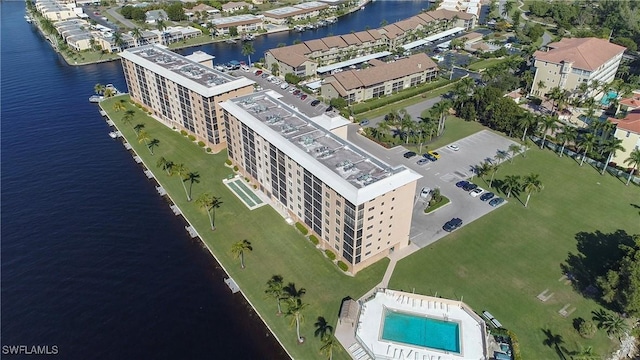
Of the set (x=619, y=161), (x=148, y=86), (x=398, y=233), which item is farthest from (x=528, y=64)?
(x=148, y=86)

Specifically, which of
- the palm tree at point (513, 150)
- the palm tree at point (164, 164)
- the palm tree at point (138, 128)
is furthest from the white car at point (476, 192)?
→ the palm tree at point (138, 128)

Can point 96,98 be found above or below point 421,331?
above

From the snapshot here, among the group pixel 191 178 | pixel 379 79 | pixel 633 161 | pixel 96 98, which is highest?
pixel 379 79

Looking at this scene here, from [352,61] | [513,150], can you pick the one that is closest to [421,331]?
[513,150]

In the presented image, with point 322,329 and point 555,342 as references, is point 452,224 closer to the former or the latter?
point 555,342

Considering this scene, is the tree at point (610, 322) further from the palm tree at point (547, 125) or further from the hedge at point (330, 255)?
the palm tree at point (547, 125)

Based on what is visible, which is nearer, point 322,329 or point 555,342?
point 555,342
